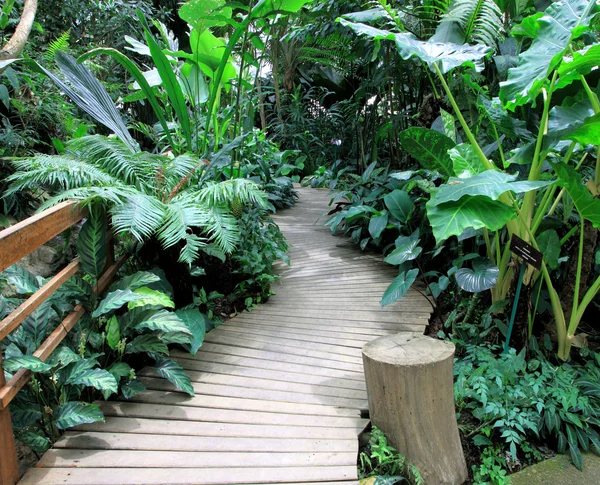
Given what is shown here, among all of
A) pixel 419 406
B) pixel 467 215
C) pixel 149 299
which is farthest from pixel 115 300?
pixel 467 215

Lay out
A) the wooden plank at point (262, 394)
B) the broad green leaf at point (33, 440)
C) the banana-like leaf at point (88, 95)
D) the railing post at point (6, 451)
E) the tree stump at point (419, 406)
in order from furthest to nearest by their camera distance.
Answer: the banana-like leaf at point (88, 95), the wooden plank at point (262, 394), the tree stump at point (419, 406), the broad green leaf at point (33, 440), the railing post at point (6, 451)

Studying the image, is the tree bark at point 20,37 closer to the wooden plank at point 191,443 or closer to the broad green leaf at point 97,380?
the broad green leaf at point 97,380

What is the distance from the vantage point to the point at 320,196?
7258mm

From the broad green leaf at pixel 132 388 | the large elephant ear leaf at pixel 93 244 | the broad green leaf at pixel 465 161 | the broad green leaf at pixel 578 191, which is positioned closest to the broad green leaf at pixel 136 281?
the large elephant ear leaf at pixel 93 244

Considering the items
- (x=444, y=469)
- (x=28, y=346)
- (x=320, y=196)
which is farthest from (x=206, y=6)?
(x=320, y=196)

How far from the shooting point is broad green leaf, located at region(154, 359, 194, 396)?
222 cm

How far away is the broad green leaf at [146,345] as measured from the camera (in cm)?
224

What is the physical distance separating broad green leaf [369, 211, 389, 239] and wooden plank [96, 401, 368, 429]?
7.42 feet

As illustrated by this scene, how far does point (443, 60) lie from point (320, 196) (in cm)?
491

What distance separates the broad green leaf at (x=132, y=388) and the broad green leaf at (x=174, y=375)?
115 mm

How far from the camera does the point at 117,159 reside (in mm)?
2699

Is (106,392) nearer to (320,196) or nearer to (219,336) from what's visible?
(219,336)

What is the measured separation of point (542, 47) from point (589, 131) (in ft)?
1.60

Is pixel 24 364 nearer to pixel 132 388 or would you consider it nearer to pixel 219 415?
pixel 132 388
